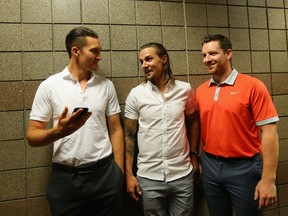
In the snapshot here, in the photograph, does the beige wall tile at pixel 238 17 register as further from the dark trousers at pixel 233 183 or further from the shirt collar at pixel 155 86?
the dark trousers at pixel 233 183

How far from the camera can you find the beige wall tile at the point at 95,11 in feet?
6.33

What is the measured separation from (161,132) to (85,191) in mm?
607

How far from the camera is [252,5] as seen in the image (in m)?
2.34

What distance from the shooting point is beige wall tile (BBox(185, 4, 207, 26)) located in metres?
2.17

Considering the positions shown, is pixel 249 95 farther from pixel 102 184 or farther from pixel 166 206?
pixel 102 184

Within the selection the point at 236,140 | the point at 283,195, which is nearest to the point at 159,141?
the point at 236,140

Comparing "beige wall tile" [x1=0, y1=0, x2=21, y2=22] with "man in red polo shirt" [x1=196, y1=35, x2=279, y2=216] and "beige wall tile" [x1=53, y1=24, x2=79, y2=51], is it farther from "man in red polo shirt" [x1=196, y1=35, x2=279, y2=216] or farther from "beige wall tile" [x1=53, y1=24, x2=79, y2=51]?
"man in red polo shirt" [x1=196, y1=35, x2=279, y2=216]

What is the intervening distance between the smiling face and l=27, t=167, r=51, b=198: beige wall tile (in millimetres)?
1359

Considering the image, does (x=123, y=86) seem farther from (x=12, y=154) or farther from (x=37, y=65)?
(x=12, y=154)

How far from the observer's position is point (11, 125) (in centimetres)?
179

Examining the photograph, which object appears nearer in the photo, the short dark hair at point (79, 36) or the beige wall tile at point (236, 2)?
the short dark hair at point (79, 36)

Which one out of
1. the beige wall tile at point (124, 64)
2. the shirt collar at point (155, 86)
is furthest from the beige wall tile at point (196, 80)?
the beige wall tile at point (124, 64)

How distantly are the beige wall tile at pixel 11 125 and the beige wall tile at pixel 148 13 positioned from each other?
1.14 meters

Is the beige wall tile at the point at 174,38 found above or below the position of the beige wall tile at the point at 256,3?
below
